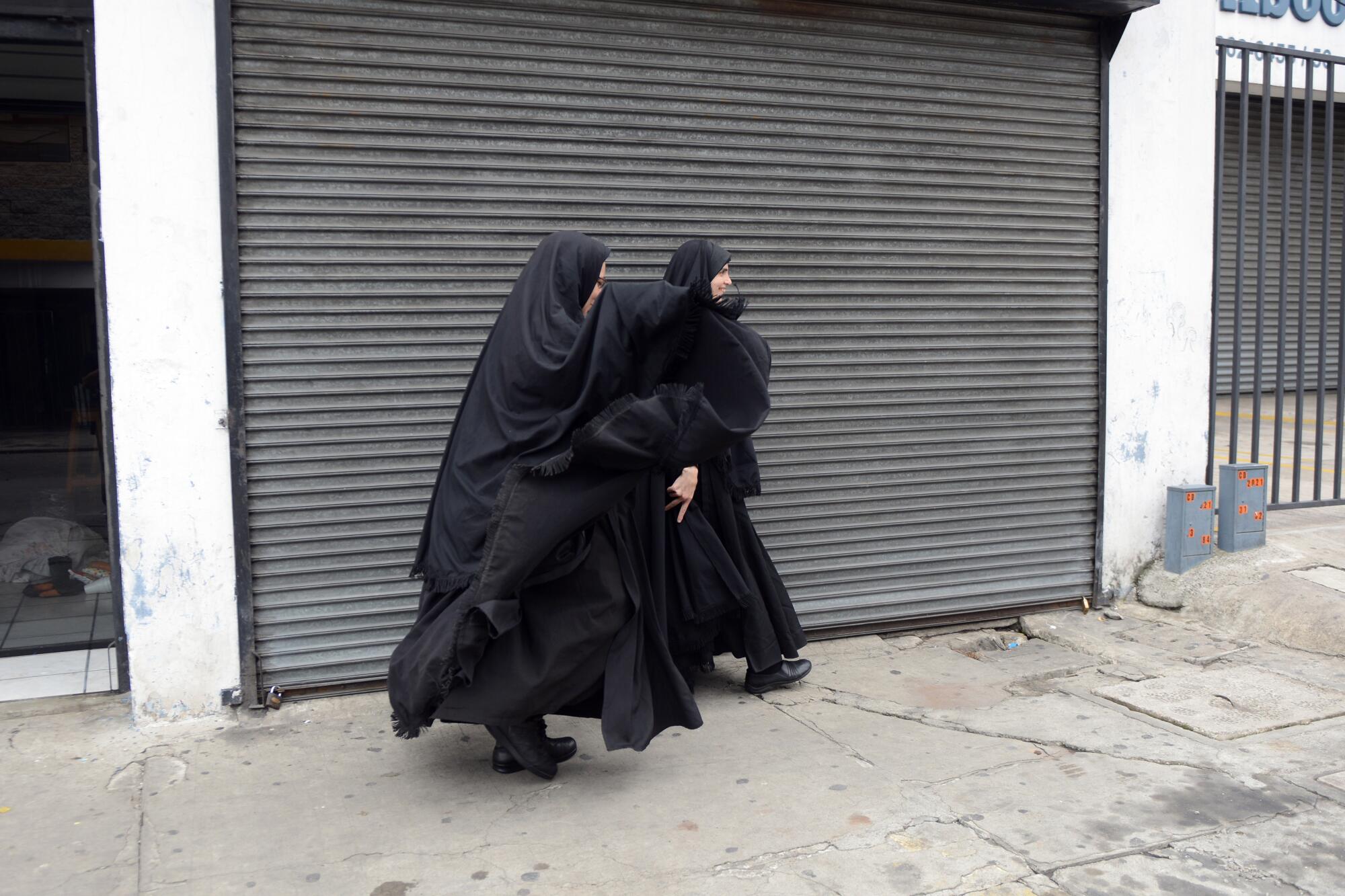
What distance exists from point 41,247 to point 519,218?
30.4 ft

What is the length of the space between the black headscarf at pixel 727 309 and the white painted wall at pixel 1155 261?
7.24 feet

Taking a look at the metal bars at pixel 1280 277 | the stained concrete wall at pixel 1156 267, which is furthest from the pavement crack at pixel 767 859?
the metal bars at pixel 1280 277

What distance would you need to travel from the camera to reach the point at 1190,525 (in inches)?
225

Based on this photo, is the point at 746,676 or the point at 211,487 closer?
the point at 211,487

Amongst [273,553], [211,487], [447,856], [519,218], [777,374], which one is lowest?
[447,856]

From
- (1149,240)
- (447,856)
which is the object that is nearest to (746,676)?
(447,856)

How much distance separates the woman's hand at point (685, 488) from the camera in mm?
4125

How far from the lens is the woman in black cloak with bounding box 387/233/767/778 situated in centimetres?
325

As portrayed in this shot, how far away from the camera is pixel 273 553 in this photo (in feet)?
14.1

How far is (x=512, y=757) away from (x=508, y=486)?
3.44ft

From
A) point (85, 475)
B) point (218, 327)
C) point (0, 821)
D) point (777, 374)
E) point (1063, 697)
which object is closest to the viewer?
point (0, 821)

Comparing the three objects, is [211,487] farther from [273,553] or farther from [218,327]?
[218,327]

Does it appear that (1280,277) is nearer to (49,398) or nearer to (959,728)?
(959,728)

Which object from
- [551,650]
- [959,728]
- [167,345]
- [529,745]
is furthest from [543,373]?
[959,728]
